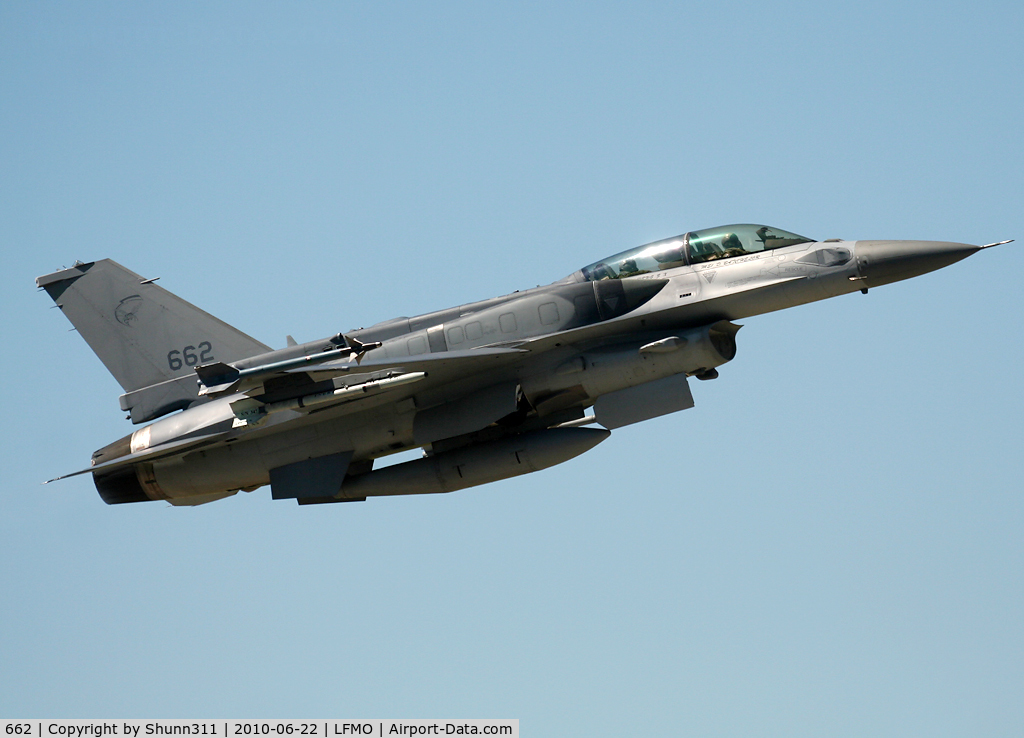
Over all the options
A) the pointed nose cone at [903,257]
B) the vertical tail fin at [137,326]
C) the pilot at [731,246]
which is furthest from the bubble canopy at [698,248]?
the vertical tail fin at [137,326]

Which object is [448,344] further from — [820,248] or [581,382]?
[820,248]

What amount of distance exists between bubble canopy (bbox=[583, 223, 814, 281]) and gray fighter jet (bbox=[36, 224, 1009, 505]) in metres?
0.02

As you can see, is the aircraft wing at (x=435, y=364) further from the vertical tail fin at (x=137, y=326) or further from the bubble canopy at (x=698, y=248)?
the vertical tail fin at (x=137, y=326)

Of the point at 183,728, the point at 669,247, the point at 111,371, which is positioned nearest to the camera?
the point at 183,728

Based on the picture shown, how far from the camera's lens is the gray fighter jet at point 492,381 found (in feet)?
52.3

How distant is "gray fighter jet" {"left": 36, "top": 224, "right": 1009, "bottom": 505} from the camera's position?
15.9 m

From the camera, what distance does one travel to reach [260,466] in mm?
17750

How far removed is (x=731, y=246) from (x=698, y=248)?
443 millimetres

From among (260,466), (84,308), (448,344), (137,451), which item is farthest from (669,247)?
(84,308)

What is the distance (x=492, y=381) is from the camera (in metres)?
16.8

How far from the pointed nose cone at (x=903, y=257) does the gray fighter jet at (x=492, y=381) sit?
0.02 metres

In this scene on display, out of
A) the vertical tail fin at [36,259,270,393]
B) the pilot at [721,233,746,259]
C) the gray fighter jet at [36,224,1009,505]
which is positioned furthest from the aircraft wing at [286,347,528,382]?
the pilot at [721,233,746,259]

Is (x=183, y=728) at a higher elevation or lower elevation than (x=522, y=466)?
lower

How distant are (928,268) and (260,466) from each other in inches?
382
